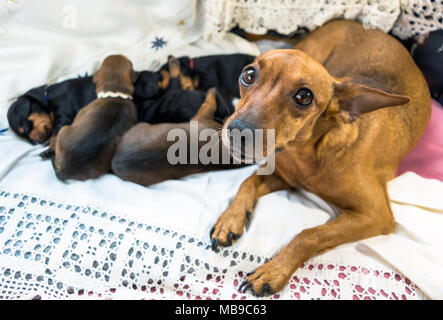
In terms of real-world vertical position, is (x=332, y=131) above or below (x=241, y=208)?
above

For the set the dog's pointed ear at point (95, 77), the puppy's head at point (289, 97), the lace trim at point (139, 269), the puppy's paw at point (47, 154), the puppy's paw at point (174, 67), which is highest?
the puppy's head at point (289, 97)

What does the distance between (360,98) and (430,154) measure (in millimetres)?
1203

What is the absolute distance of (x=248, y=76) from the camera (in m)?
1.74

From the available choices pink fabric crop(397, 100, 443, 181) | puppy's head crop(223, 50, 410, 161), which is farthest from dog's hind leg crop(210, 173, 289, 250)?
pink fabric crop(397, 100, 443, 181)

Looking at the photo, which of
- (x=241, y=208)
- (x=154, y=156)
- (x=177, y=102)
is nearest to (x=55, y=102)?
(x=177, y=102)

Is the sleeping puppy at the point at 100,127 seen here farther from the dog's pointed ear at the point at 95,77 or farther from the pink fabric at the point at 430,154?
the pink fabric at the point at 430,154

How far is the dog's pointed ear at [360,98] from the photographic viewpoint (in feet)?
5.27

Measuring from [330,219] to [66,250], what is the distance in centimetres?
156

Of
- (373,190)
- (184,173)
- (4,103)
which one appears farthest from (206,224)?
(4,103)

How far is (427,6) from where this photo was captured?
8.43ft

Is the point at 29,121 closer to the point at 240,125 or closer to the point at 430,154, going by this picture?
the point at 240,125

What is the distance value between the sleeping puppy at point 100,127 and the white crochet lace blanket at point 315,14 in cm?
94

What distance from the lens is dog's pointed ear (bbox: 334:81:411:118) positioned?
63.2 inches

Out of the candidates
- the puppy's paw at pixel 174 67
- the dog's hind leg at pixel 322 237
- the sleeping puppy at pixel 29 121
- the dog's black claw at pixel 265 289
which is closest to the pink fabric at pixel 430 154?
the dog's hind leg at pixel 322 237
